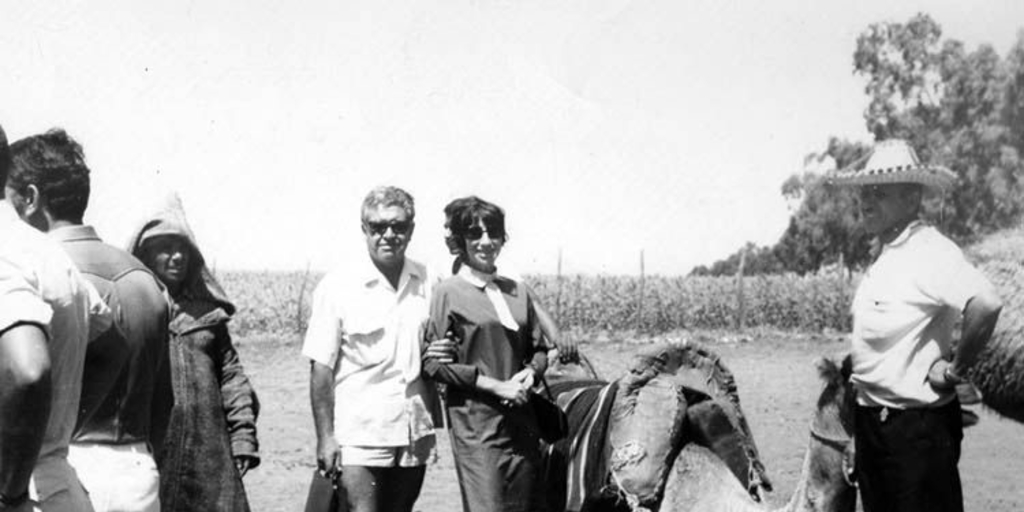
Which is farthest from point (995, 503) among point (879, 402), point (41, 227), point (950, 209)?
point (950, 209)

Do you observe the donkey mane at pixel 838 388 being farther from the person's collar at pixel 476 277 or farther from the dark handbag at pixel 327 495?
the dark handbag at pixel 327 495

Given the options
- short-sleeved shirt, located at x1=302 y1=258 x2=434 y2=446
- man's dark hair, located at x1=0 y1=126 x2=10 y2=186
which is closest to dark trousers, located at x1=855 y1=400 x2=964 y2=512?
short-sleeved shirt, located at x1=302 y1=258 x2=434 y2=446

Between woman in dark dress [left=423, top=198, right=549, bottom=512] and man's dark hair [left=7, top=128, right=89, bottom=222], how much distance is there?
1687 millimetres

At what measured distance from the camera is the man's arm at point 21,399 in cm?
226

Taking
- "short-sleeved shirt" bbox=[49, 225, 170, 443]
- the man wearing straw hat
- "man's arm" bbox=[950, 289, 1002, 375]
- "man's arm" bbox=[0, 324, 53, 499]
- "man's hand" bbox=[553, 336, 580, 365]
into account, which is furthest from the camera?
"man's hand" bbox=[553, 336, 580, 365]

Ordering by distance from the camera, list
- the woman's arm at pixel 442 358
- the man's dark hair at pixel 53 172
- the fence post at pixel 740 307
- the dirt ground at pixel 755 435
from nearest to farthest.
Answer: the man's dark hair at pixel 53 172 → the woman's arm at pixel 442 358 → the dirt ground at pixel 755 435 → the fence post at pixel 740 307

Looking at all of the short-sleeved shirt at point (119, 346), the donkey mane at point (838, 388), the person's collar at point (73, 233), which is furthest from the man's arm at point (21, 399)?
the donkey mane at point (838, 388)

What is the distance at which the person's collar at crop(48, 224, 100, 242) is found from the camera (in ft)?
10.5

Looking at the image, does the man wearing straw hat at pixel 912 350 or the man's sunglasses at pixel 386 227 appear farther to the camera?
the man's sunglasses at pixel 386 227

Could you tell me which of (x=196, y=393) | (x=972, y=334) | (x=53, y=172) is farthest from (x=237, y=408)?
(x=972, y=334)

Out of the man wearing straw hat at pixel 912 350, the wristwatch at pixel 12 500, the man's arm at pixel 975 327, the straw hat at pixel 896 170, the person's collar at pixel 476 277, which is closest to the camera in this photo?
the wristwatch at pixel 12 500

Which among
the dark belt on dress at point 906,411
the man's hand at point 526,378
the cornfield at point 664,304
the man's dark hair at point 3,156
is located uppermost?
the man's dark hair at point 3,156

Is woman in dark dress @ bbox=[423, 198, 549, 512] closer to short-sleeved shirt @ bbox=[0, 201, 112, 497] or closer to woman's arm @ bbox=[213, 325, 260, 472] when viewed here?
woman's arm @ bbox=[213, 325, 260, 472]

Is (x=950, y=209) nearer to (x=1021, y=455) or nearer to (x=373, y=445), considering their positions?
(x=1021, y=455)
